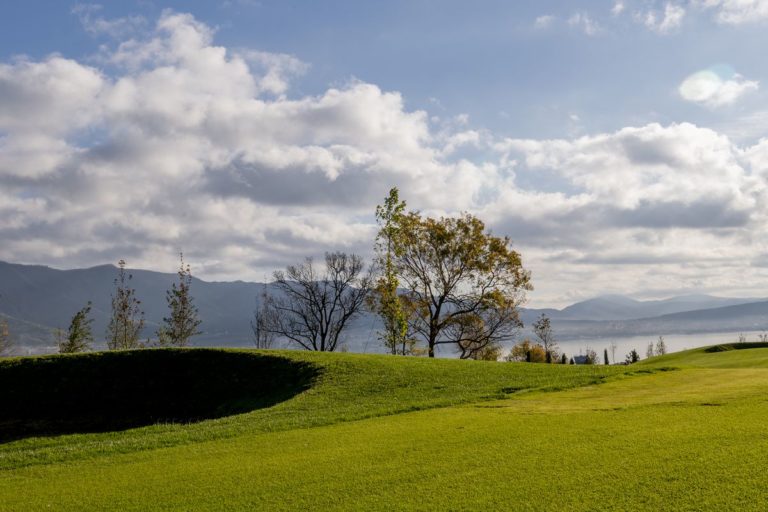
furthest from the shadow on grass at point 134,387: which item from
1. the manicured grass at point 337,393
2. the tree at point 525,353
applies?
the tree at point 525,353

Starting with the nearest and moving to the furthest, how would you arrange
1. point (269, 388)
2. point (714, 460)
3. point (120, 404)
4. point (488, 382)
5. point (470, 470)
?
point (714, 460) < point (470, 470) < point (488, 382) < point (269, 388) < point (120, 404)

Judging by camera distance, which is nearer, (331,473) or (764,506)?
(764,506)

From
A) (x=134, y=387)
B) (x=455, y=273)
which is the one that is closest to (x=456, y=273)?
(x=455, y=273)

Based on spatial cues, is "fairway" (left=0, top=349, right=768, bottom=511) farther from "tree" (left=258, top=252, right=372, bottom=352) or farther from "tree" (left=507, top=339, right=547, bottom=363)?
"tree" (left=507, top=339, right=547, bottom=363)

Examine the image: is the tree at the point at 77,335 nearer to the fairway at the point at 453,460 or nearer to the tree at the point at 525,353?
the fairway at the point at 453,460

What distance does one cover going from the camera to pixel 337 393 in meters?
23.2

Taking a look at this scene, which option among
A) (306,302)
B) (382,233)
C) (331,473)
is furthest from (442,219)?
(331,473)

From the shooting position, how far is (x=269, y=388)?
95.1 ft

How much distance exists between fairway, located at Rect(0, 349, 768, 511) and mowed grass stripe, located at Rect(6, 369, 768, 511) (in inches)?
1.5

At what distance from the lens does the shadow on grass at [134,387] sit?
94.0 ft

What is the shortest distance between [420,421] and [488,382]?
9620 millimetres

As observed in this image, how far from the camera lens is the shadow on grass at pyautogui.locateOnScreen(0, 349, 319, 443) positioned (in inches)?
1128

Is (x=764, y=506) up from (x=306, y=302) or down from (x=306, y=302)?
down

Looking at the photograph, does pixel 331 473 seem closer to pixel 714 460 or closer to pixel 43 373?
pixel 714 460
